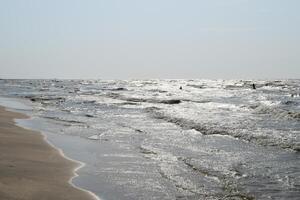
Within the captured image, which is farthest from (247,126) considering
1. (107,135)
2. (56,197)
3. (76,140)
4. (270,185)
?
(56,197)

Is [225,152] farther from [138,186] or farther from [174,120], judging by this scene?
[174,120]

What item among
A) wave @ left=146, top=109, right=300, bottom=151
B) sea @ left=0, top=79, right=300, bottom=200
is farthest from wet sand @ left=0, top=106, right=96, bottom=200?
wave @ left=146, top=109, right=300, bottom=151

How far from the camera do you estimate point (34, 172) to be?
310 inches

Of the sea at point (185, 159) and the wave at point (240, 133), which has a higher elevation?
the wave at point (240, 133)

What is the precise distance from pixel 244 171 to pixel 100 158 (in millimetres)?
3362

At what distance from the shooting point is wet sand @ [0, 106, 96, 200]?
6.37 m

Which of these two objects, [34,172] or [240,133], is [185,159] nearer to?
[34,172]

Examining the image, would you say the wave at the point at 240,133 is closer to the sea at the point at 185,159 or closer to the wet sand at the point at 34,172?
the sea at the point at 185,159

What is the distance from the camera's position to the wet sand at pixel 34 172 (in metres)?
6.37

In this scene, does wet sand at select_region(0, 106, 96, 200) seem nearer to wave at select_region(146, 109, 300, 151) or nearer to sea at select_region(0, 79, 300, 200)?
sea at select_region(0, 79, 300, 200)

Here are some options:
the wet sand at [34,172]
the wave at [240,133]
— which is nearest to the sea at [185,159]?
the wave at [240,133]

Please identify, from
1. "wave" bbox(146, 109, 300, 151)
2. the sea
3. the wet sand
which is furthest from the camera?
"wave" bbox(146, 109, 300, 151)

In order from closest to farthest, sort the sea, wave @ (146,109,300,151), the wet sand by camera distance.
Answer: the wet sand, the sea, wave @ (146,109,300,151)

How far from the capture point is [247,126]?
17344 mm
